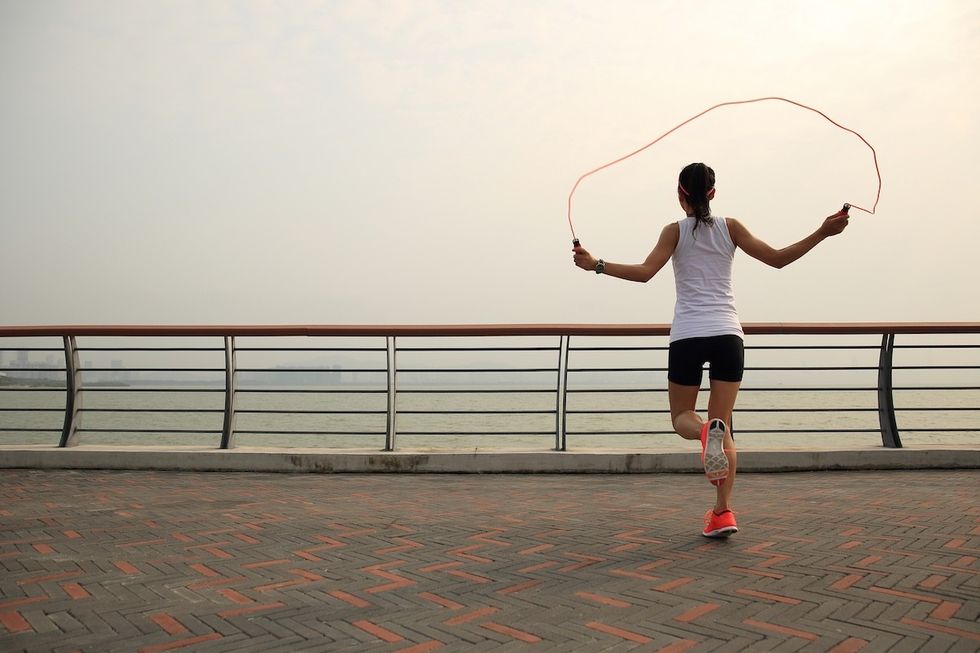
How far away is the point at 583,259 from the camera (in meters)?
3.80

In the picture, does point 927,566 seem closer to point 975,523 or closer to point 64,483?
point 975,523

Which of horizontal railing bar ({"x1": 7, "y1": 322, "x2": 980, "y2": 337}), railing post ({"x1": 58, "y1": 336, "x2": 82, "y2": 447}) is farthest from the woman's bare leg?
railing post ({"x1": 58, "y1": 336, "x2": 82, "y2": 447})

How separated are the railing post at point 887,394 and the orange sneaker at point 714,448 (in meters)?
4.17

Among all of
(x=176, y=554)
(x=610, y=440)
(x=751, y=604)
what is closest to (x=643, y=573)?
(x=751, y=604)

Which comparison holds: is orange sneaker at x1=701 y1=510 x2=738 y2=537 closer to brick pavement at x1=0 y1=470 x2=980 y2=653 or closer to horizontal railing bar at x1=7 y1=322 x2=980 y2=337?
brick pavement at x1=0 y1=470 x2=980 y2=653

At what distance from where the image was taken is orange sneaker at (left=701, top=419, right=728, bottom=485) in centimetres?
375

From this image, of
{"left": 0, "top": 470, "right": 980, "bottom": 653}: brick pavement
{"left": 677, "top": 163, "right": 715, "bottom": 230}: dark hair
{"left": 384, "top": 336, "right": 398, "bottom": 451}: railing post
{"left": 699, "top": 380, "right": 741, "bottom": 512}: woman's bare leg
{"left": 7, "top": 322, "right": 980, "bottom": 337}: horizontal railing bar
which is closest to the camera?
{"left": 0, "top": 470, "right": 980, "bottom": 653}: brick pavement

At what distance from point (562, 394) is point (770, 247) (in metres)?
3.32

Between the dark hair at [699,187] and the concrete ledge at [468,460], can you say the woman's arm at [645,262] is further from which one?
the concrete ledge at [468,460]

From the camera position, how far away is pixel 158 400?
8069 centimetres

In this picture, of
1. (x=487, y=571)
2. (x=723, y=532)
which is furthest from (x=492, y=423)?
(x=487, y=571)

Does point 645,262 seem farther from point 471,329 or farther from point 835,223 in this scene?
point 471,329

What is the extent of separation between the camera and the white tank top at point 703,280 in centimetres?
390

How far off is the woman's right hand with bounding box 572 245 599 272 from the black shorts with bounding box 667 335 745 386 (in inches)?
23.9
